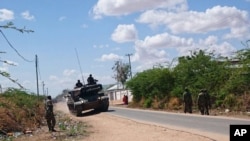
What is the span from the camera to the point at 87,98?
38750 mm

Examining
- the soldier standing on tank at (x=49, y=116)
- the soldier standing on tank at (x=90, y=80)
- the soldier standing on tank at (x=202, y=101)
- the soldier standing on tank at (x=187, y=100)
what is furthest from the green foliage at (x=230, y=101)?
the soldier standing on tank at (x=49, y=116)

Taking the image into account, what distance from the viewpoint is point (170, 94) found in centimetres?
4375

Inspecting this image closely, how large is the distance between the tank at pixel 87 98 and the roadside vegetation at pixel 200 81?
6.75 m

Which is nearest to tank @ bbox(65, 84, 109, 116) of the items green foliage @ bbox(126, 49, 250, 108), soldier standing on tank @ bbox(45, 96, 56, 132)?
green foliage @ bbox(126, 49, 250, 108)

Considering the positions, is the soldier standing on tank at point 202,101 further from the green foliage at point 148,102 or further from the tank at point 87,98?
the green foliage at point 148,102

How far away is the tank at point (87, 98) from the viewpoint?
3829 centimetres

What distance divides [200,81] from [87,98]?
31.9ft

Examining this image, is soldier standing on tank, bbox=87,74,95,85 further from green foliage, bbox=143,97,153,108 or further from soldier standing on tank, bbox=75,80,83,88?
green foliage, bbox=143,97,153,108

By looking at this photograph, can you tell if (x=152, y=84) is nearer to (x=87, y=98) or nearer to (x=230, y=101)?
(x=87, y=98)

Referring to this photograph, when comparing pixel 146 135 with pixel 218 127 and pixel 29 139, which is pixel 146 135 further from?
pixel 29 139

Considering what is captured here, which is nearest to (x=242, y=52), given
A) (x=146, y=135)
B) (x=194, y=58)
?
(x=194, y=58)

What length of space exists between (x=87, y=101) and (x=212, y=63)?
1099 centimetres

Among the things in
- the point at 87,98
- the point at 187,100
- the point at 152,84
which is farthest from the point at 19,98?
the point at 152,84

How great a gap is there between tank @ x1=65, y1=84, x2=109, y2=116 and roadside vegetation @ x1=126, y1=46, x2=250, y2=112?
22.1 ft
